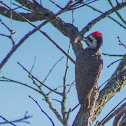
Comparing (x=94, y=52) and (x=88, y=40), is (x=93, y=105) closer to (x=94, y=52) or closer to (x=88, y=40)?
(x=94, y=52)

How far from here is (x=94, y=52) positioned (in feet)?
19.5

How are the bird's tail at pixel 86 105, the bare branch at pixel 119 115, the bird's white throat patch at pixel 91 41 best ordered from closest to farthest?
the bare branch at pixel 119 115, the bird's tail at pixel 86 105, the bird's white throat patch at pixel 91 41

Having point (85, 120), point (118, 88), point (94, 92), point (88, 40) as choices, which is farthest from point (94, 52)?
point (85, 120)

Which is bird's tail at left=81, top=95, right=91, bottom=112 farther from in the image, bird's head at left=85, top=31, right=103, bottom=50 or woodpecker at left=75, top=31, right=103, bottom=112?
bird's head at left=85, top=31, right=103, bottom=50

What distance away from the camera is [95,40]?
20.7 ft

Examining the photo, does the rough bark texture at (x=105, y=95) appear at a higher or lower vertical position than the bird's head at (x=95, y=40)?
lower

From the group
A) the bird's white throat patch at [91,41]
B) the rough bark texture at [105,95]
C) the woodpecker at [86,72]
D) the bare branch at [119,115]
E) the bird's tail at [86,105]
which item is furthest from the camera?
the bird's white throat patch at [91,41]

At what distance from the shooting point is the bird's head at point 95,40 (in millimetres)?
6190

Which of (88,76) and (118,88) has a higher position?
(88,76)

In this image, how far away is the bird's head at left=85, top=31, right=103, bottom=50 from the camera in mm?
6190

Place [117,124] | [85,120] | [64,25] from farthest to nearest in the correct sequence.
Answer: [64,25] → [85,120] → [117,124]

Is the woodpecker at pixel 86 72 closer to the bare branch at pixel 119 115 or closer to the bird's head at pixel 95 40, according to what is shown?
the bird's head at pixel 95 40

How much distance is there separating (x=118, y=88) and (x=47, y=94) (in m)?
1.00

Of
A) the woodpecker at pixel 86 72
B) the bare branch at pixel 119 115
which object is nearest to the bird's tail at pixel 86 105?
the woodpecker at pixel 86 72
